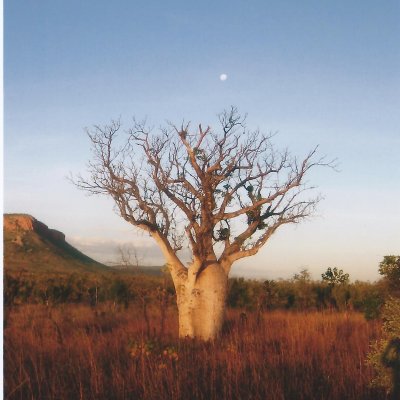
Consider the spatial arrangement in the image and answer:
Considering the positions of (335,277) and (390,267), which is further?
(335,277)

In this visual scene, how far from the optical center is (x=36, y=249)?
2240 inches

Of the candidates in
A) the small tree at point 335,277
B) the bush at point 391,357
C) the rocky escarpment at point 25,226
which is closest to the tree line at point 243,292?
the small tree at point 335,277

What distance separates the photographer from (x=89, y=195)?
437 inches

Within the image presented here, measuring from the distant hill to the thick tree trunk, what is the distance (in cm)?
3794

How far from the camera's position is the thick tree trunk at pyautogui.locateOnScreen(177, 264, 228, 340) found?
33.5ft

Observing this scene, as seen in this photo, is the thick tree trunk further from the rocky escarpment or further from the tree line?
the rocky escarpment

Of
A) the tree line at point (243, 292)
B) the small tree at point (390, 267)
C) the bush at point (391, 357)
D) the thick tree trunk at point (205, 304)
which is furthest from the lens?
the tree line at point (243, 292)

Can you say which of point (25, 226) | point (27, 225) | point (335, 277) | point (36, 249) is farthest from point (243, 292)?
point (27, 225)

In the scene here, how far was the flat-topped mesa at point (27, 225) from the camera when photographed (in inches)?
Answer: 2544

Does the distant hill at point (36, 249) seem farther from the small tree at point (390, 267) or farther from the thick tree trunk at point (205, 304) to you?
the small tree at point (390, 267)

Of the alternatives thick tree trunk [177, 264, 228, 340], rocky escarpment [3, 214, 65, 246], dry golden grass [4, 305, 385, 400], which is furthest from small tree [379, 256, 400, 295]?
rocky escarpment [3, 214, 65, 246]

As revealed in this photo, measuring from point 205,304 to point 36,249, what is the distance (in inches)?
1963

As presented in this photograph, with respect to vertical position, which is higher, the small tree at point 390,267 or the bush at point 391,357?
the small tree at point 390,267

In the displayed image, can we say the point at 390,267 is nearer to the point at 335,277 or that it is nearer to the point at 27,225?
the point at 335,277
